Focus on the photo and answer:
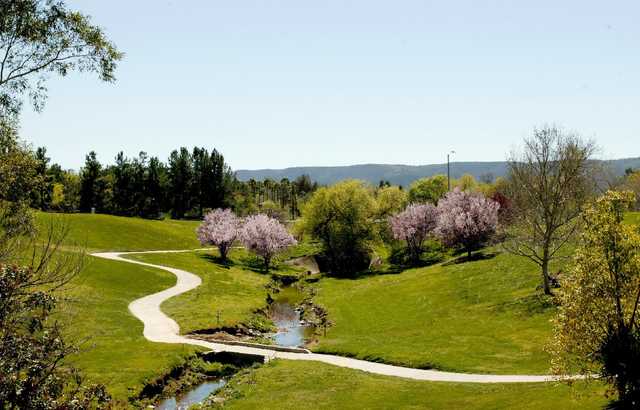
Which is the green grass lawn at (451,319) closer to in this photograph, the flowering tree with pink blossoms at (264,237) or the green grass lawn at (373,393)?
the green grass lawn at (373,393)

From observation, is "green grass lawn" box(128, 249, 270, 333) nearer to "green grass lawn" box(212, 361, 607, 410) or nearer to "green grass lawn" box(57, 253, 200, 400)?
"green grass lawn" box(57, 253, 200, 400)

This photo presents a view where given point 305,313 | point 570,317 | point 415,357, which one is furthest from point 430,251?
point 570,317

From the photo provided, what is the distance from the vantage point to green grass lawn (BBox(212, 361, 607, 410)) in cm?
2267

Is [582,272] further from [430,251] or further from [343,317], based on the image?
[430,251]

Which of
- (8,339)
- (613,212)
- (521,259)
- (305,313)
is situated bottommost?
(305,313)

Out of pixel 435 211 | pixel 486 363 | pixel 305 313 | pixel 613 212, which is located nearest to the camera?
pixel 613 212

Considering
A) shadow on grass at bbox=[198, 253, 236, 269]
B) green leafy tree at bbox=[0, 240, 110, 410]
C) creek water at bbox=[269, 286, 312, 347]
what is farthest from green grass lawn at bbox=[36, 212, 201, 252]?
green leafy tree at bbox=[0, 240, 110, 410]

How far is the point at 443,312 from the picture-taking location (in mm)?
49438

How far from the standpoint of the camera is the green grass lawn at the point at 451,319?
114 ft

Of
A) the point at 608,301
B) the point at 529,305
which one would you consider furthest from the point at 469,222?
the point at 608,301

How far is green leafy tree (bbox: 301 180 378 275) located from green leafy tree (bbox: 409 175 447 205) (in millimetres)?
37950

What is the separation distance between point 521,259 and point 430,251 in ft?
110

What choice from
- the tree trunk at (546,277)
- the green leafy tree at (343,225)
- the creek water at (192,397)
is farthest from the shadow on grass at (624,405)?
the green leafy tree at (343,225)

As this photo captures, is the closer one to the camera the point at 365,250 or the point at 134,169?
the point at 365,250
